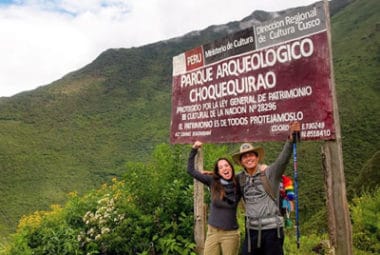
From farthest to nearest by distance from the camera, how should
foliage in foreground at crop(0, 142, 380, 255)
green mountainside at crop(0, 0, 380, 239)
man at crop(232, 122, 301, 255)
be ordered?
green mountainside at crop(0, 0, 380, 239) → foliage in foreground at crop(0, 142, 380, 255) → man at crop(232, 122, 301, 255)

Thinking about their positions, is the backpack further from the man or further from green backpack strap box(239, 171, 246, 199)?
the man

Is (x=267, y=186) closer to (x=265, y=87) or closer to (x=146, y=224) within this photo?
(x=265, y=87)

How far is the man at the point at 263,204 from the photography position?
3613 millimetres

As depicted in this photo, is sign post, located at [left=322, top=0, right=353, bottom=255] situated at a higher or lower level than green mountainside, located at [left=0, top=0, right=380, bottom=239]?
lower

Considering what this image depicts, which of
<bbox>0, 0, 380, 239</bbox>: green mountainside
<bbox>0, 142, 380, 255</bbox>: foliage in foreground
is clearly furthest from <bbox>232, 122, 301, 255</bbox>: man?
<bbox>0, 0, 380, 239</bbox>: green mountainside

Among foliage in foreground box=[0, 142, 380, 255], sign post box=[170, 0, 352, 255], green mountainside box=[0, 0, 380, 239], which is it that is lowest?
foliage in foreground box=[0, 142, 380, 255]

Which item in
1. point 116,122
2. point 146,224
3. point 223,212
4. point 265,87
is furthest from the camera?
point 116,122

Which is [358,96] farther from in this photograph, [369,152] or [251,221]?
[251,221]

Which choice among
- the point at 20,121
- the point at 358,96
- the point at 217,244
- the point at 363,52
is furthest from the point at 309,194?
the point at 20,121

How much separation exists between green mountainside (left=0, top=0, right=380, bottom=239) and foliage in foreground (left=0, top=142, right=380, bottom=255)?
9.90 m

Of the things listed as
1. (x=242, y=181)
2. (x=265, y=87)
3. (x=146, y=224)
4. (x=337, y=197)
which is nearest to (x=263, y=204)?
(x=242, y=181)

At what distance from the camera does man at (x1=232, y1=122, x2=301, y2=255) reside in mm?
3613

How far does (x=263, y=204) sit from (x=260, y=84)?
135 cm

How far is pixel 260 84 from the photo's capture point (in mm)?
4566
